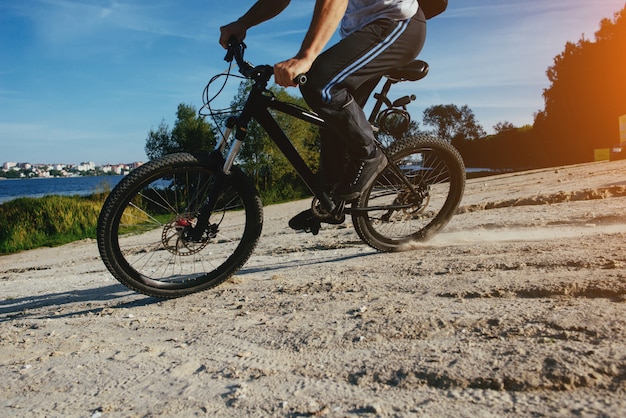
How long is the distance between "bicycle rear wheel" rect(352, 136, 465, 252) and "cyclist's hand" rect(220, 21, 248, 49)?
5.26 ft

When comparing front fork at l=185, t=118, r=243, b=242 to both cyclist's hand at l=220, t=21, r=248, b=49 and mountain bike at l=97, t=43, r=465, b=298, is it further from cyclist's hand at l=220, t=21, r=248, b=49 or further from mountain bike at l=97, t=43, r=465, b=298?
cyclist's hand at l=220, t=21, r=248, b=49

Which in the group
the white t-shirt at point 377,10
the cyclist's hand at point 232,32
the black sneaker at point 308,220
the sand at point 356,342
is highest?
the cyclist's hand at point 232,32

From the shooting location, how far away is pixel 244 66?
362cm

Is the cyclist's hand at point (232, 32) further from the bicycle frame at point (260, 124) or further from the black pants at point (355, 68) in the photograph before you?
the black pants at point (355, 68)

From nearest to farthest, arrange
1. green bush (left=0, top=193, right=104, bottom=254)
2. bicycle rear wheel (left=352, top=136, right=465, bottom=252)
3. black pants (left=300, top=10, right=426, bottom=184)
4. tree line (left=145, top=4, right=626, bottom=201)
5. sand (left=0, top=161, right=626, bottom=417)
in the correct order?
sand (left=0, top=161, right=626, bottom=417)
black pants (left=300, top=10, right=426, bottom=184)
bicycle rear wheel (left=352, top=136, right=465, bottom=252)
green bush (left=0, top=193, right=104, bottom=254)
tree line (left=145, top=4, right=626, bottom=201)

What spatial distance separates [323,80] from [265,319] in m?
1.61

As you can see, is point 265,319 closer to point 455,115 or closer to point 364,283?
point 364,283

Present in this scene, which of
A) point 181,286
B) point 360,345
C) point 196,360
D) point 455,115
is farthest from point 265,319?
point 455,115

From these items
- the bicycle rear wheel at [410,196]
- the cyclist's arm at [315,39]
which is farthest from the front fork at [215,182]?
the bicycle rear wheel at [410,196]

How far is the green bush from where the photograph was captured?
1847cm

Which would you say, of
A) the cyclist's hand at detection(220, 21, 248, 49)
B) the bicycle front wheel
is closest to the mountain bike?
the bicycle front wheel

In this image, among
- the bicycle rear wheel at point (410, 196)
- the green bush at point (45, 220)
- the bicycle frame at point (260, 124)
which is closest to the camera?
the bicycle frame at point (260, 124)

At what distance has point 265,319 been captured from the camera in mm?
2689

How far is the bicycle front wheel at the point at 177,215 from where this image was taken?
3.39m
